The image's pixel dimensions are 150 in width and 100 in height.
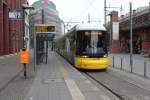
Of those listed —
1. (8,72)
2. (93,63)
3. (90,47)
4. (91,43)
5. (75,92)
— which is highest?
(91,43)

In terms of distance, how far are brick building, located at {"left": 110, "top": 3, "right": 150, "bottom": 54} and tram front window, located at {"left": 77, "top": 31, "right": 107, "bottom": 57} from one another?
3297 cm

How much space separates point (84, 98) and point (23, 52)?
28.6 ft

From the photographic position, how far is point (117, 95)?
13.6 meters

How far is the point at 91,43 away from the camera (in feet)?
86.8

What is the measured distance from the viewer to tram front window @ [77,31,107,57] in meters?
26.2

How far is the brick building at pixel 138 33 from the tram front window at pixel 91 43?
1298 inches

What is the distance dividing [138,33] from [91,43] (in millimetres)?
44719

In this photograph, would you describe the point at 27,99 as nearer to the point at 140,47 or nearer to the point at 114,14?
the point at 140,47

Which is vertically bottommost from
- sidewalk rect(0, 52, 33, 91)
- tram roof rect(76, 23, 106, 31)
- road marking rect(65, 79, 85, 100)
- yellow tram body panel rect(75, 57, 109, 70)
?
sidewalk rect(0, 52, 33, 91)

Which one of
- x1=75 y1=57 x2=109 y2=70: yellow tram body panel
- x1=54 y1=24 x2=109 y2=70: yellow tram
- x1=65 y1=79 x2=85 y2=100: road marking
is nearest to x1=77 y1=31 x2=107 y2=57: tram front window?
x1=54 y1=24 x2=109 y2=70: yellow tram

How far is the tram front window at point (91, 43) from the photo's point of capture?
26.2 m

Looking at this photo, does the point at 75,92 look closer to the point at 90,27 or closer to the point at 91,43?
the point at 91,43

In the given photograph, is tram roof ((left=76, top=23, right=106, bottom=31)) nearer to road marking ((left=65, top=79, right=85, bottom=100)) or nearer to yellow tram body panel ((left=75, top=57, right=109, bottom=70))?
yellow tram body panel ((left=75, top=57, right=109, bottom=70))

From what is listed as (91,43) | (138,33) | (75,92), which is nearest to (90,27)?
(91,43)
